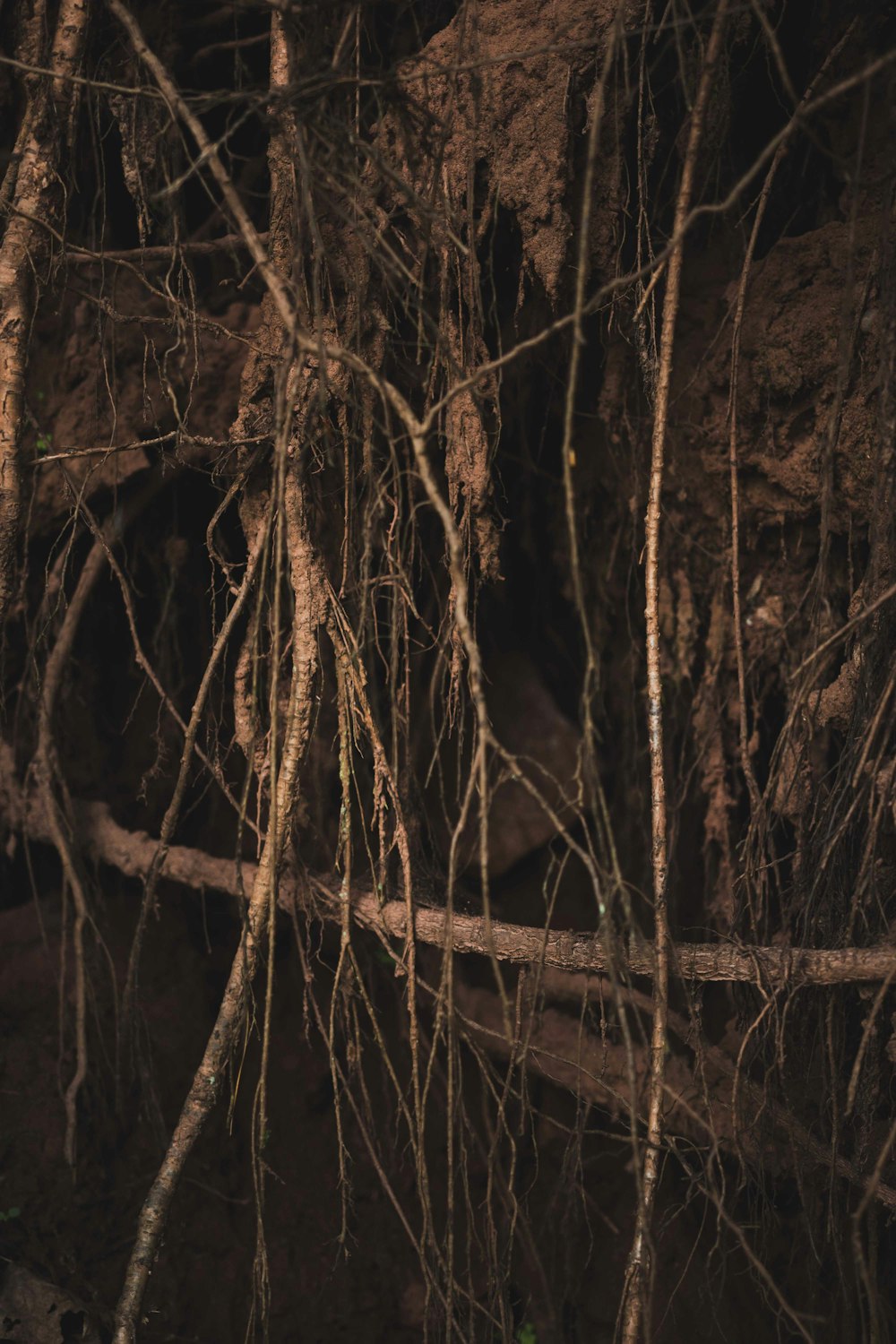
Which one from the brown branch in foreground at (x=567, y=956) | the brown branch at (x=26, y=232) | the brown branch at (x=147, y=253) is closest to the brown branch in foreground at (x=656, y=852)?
the brown branch in foreground at (x=567, y=956)

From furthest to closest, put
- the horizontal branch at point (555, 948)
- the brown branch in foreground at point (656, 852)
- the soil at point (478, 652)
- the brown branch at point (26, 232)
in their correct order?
the brown branch at point (26, 232), the soil at point (478, 652), the horizontal branch at point (555, 948), the brown branch in foreground at point (656, 852)

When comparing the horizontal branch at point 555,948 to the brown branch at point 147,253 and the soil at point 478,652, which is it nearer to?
the soil at point 478,652

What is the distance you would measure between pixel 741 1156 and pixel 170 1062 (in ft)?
5.58

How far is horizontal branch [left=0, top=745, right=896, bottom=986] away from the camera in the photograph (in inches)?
60.3

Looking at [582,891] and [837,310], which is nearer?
[837,310]

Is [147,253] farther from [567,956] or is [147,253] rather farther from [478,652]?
[567,956]

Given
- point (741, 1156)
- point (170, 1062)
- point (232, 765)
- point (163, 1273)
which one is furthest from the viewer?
point (232, 765)

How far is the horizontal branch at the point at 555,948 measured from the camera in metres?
1.53

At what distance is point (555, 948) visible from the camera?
1741 millimetres

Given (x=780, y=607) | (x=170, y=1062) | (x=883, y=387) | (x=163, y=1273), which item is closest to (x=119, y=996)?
(x=170, y=1062)

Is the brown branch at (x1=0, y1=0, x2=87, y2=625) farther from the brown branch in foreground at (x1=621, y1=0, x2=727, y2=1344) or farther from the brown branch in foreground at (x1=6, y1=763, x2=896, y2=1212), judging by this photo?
the brown branch in foreground at (x1=621, y1=0, x2=727, y2=1344)

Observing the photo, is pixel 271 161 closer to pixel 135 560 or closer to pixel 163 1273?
pixel 135 560

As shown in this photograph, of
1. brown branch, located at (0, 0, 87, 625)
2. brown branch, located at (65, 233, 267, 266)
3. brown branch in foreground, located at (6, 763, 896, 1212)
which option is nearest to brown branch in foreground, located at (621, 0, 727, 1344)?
brown branch in foreground, located at (6, 763, 896, 1212)

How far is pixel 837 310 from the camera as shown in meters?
1.88
